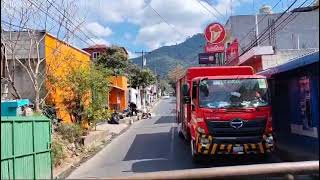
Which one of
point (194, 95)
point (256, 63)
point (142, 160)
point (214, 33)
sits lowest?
point (142, 160)

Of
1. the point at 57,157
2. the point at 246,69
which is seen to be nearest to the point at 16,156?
the point at 57,157

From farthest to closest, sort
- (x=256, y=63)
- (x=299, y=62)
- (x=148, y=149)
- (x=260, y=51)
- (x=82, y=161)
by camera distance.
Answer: (x=256, y=63) < (x=260, y=51) < (x=148, y=149) < (x=82, y=161) < (x=299, y=62)

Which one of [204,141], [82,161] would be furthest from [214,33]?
[204,141]

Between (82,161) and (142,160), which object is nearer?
(142,160)

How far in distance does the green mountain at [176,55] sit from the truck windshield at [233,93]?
48778 millimetres

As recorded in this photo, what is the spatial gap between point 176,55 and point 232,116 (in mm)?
100298

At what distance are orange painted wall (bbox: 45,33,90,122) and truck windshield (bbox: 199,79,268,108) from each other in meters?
12.5

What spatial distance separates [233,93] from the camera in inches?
631

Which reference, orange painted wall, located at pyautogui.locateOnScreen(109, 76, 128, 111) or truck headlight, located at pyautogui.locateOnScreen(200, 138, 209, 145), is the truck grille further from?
orange painted wall, located at pyautogui.locateOnScreen(109, 76, 128, 111)

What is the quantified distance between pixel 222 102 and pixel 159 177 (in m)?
9.44

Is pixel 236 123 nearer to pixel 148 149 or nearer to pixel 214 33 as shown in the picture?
pixel 148 149

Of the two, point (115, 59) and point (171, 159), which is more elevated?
point (115, 59)

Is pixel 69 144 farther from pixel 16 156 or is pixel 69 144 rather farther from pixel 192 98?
pixel 16 156

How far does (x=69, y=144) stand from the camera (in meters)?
21.7
